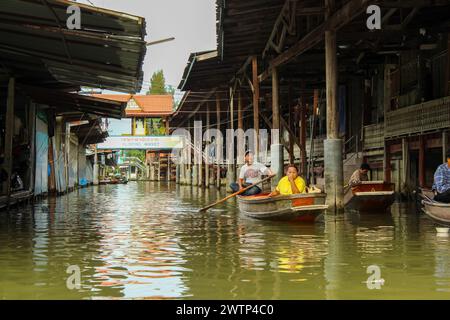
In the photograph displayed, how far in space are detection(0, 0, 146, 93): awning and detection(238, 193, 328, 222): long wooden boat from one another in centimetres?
415

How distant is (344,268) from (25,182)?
584 inches

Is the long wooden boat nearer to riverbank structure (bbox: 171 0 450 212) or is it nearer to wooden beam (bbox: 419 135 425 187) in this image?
riverbank structure (bbox: 171 0 450 212)

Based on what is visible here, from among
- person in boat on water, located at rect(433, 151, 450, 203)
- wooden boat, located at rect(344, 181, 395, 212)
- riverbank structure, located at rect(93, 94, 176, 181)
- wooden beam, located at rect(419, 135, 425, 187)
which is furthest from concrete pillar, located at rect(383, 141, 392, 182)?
riverbank structure, located at rect(93, 94, 176, 181)

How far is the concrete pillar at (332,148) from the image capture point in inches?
554

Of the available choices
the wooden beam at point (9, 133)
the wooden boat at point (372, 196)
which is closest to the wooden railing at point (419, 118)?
the wooden boat at point (372, 196)

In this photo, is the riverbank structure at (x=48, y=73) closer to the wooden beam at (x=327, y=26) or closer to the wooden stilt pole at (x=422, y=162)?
the wooden beam at (x=327, y=26)

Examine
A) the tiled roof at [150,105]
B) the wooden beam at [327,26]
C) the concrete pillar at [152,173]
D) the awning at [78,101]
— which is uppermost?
the tiled roof at [150,105]

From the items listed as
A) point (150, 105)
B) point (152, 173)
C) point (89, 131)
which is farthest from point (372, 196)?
point (152, 173)

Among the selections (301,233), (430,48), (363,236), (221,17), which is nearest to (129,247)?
(301,233)

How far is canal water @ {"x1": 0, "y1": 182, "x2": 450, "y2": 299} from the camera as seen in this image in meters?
5.89

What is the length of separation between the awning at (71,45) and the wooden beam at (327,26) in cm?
467

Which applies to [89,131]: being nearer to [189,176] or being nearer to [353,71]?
[189,176]

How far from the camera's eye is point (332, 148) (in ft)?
46.5
